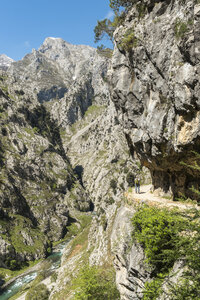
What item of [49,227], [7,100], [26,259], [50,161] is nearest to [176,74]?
[26,259]

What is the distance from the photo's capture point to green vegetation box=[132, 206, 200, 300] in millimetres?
14679

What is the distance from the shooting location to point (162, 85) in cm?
2588

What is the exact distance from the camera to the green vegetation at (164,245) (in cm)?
1468

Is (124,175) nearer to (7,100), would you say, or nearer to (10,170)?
(10,170)

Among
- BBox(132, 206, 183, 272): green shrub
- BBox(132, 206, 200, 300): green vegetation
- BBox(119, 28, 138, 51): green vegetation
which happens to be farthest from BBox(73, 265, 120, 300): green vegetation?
BBox(119, 28, 138, 51): green vegetation

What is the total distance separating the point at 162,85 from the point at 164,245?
19513mm

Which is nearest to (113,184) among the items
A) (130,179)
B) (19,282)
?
(130,179)

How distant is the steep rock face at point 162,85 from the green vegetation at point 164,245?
860cm

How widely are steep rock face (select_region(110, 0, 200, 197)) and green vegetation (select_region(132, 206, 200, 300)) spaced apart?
28.2 ft

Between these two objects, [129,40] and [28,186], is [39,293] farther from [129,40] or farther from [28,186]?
[28,186]

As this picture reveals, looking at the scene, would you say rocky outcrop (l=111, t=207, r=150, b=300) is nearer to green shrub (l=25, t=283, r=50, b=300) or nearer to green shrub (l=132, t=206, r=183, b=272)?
green shrub (l=132, t=206, r=183, b=272)

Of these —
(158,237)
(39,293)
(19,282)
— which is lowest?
(19,282)

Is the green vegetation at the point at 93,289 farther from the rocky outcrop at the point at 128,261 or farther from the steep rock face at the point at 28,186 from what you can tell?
the steep rock face at the point at 28,186

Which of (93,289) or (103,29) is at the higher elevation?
(103,29)
